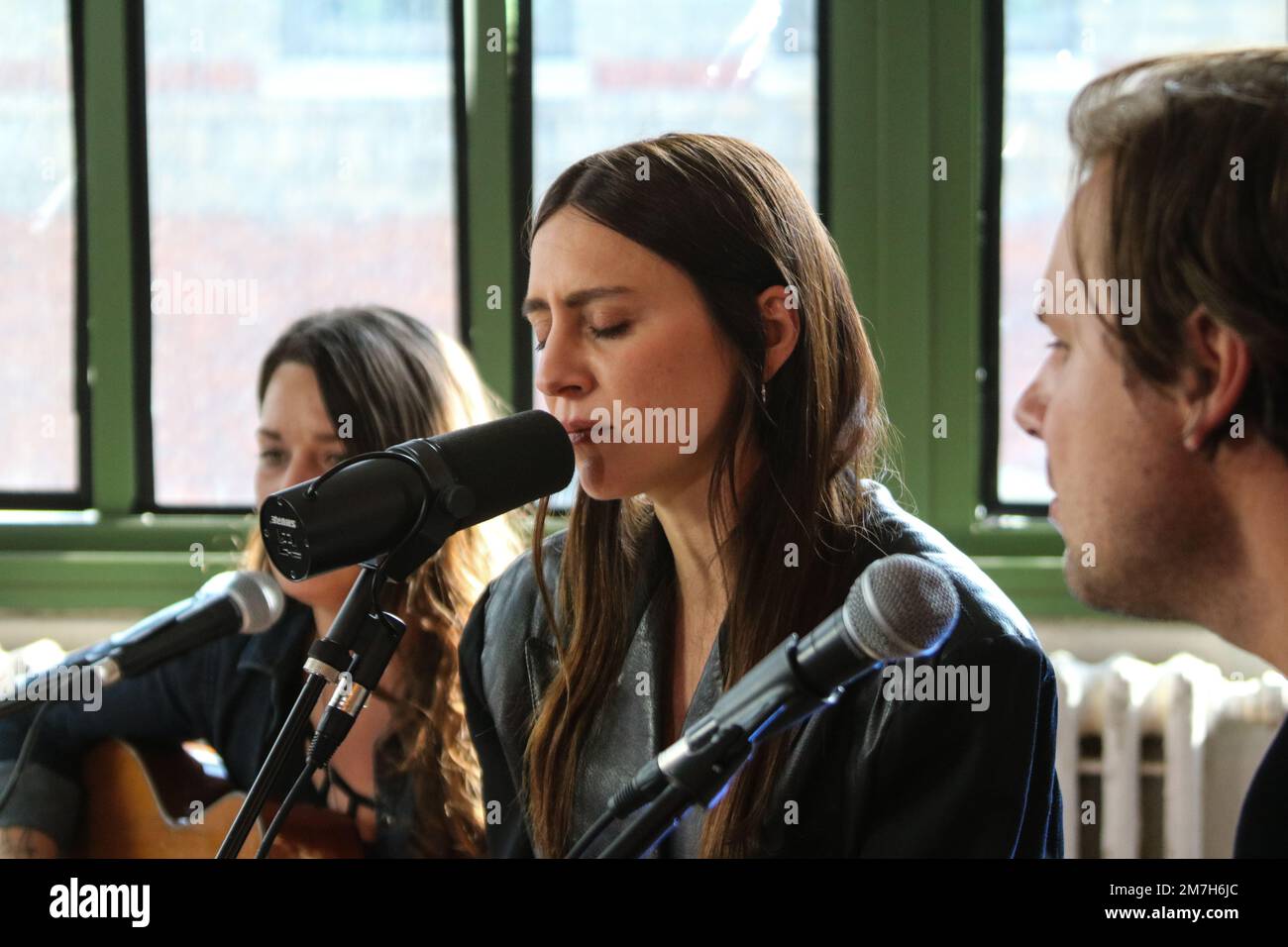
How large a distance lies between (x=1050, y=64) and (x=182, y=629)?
5.65ft

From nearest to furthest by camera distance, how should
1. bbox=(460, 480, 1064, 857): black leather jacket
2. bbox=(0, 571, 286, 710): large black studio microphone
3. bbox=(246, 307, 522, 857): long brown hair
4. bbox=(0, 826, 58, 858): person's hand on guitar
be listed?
bbox=(0, 571, 286, 710): large black studio microphone < bbox=(460, 480, 1064, 857): black leather jacket < bbox=(246, 307, 522, 857): long brown hair < bbox=(0, 826, 58, 858): person's hand on guitar

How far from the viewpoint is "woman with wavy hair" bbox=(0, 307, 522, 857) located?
1494mm

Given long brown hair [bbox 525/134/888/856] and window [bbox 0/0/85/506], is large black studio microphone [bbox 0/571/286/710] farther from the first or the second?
window [bbox 0/0/85/506]

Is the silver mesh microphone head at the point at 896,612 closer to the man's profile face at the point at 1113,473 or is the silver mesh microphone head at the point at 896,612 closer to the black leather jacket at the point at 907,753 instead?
the man's profile face at the point at 1113,473

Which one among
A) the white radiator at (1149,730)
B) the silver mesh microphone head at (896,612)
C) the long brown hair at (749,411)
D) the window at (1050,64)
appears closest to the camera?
the silver mesh microphone head at (896,612)

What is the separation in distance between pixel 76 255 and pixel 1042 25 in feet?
5.64

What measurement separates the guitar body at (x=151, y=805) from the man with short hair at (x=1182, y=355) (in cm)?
105

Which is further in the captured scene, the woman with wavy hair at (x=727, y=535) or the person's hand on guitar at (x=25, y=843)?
the person's hand on guitar at (x=25, y=843)

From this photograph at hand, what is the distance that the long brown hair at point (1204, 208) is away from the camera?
78cm


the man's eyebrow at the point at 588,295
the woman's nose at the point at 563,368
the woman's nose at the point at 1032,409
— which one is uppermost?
the man's eyebrow at the point at 588,295

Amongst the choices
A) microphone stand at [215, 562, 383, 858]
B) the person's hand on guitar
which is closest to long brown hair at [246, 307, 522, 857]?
the person's hand on guitar

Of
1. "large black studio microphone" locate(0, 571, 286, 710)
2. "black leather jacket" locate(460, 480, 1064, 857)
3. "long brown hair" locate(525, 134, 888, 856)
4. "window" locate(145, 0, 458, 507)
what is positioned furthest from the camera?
"window" locate(145, 0, 458, 507)

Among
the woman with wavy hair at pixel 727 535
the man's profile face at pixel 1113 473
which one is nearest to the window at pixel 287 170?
the woman with wavy hair at pixel 727 535

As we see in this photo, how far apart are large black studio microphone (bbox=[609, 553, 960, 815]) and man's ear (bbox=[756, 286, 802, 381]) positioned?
1.72 ft
